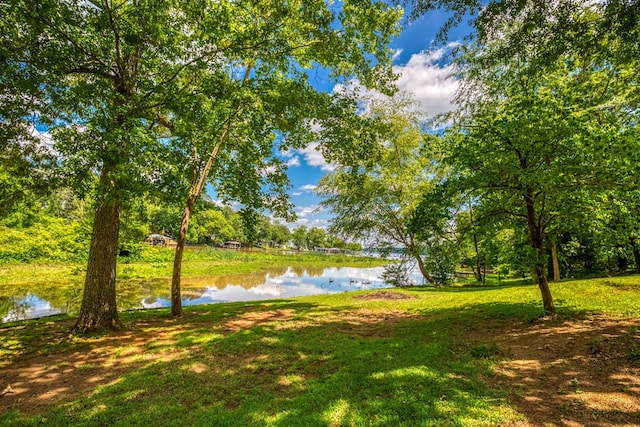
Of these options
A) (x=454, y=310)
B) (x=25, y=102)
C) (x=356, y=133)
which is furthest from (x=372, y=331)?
(x=25, y=102)

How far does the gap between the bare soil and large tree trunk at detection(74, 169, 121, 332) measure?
0.52 m

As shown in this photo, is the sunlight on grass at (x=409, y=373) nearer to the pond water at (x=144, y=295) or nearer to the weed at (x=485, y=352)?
the weed at (x=485, y=352)

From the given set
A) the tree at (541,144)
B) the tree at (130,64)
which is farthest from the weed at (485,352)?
the tree at (130,64)

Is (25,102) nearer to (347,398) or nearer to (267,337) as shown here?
(267,337)

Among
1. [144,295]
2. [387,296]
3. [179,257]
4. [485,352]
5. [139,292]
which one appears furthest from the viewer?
[139,292]

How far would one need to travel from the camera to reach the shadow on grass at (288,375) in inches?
137

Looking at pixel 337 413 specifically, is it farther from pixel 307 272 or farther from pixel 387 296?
pixel 307 272

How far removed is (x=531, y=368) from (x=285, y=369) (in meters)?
3.90

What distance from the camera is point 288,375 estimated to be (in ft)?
15.5

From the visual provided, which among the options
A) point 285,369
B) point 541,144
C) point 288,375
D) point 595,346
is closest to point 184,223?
point 285,369

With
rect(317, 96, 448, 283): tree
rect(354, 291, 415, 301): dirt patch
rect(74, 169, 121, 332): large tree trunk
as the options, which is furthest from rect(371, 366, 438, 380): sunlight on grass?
rect(317, 96, 448, 283): tree

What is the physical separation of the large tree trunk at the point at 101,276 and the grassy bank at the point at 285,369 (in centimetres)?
46

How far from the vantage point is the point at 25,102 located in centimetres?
604

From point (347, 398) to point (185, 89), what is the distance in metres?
6.85
